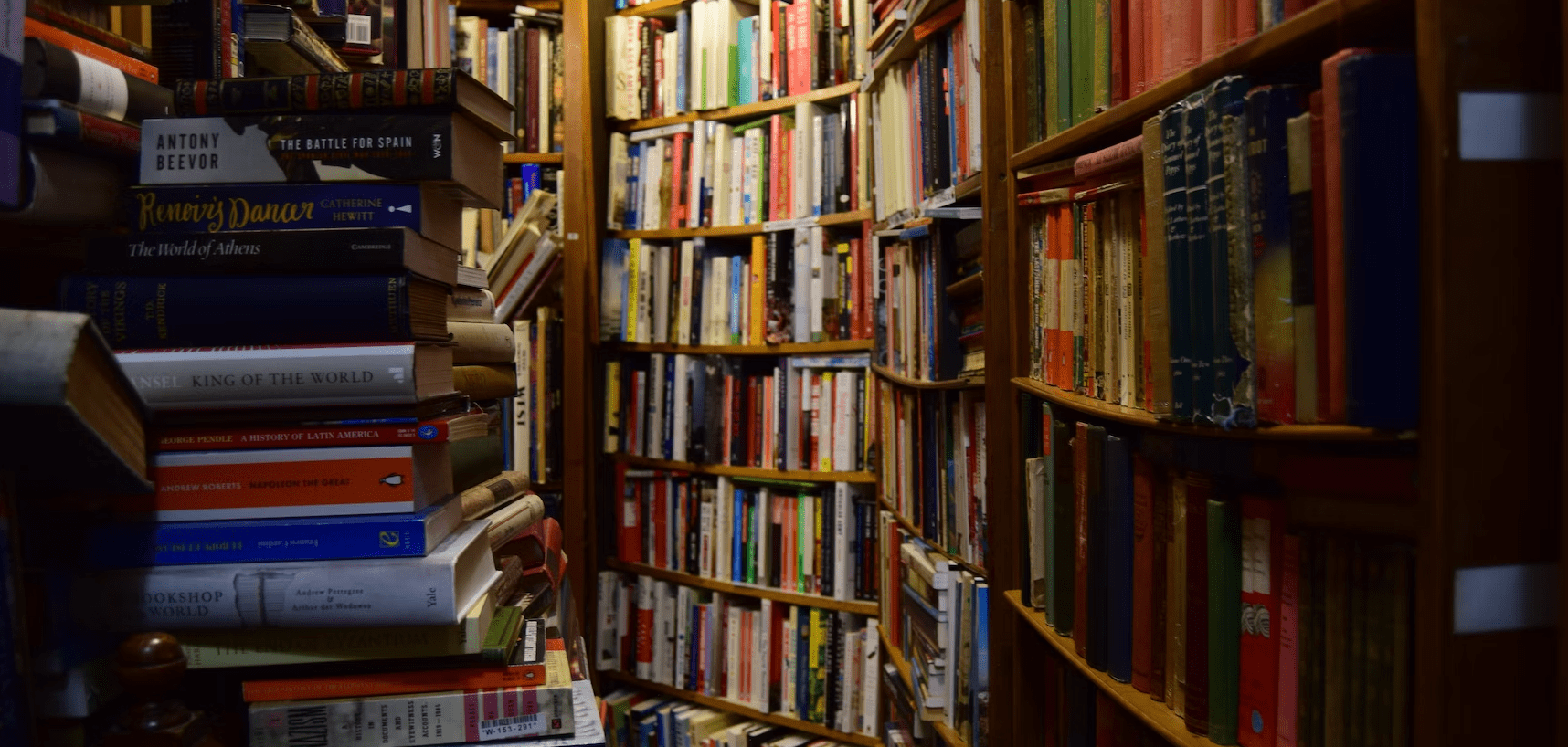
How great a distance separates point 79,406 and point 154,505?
268 millimetres

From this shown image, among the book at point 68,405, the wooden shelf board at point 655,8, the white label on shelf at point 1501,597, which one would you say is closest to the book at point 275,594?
the book at point 68,405

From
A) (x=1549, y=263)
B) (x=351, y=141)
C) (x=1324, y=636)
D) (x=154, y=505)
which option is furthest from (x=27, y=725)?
(x=1549, y=263)

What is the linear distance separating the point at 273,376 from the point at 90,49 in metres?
0.36

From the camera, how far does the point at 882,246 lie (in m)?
1.94

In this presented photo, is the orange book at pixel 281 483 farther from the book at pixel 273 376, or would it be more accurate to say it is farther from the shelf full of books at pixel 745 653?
the shelf full of books at pixel 745 653

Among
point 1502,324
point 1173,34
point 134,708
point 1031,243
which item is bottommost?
point 134,708

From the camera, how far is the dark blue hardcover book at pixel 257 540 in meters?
0.89

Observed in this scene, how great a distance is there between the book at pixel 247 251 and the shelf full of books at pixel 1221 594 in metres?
0.78

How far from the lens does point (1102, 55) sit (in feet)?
3.65

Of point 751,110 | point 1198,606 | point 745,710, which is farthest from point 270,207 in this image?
point 745,710

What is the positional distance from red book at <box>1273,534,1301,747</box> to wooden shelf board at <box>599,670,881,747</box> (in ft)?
4.91

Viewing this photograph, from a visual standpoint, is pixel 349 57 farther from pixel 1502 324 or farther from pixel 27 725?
pixel 1502 324

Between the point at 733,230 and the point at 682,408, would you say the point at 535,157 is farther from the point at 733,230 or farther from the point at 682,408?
the point at 682,408

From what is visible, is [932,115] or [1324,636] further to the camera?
[932,115]
